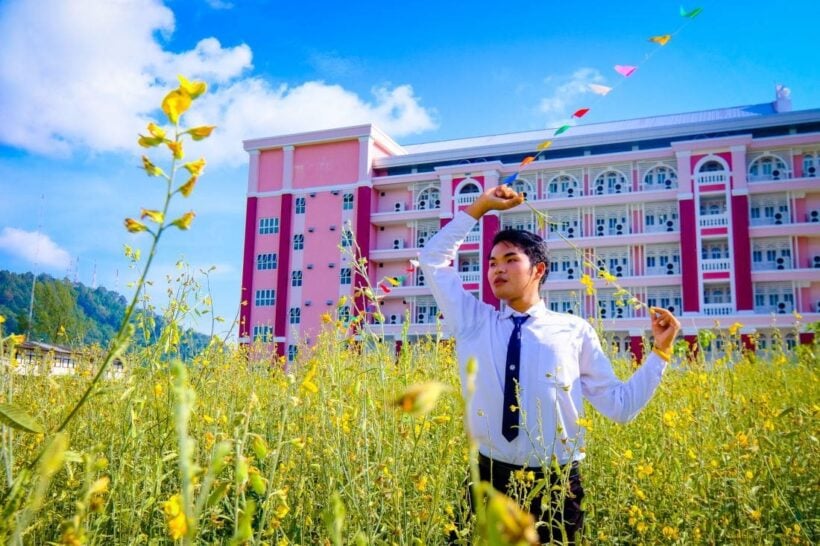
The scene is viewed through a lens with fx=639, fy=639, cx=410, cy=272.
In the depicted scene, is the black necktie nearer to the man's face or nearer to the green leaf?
the man's face

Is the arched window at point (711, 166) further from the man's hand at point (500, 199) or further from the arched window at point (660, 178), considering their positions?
the man's hand at point (500, 199)

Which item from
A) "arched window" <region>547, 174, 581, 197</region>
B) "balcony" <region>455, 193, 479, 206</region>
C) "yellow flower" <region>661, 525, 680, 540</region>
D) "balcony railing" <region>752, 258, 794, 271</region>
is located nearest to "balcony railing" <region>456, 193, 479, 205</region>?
"balcony" <region>455, 193, 479, 206</region>

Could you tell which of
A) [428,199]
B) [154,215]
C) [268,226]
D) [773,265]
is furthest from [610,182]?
[154,215]

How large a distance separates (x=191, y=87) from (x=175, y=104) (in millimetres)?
30

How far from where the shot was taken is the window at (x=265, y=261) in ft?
95.4

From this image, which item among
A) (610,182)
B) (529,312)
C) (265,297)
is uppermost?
(610,182)

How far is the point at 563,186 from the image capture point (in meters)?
26.5

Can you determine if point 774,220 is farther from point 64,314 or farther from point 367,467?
point 64,314

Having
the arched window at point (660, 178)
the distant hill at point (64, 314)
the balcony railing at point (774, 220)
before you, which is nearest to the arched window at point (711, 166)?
the arched window at point (660, 178)

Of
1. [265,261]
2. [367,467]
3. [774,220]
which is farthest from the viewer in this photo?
Result: [265,261]

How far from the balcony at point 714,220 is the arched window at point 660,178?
2.04 metres

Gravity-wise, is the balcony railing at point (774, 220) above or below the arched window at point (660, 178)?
below

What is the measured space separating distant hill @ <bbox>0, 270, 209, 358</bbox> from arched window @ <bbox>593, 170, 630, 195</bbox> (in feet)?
59.7

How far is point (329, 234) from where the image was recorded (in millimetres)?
28078
